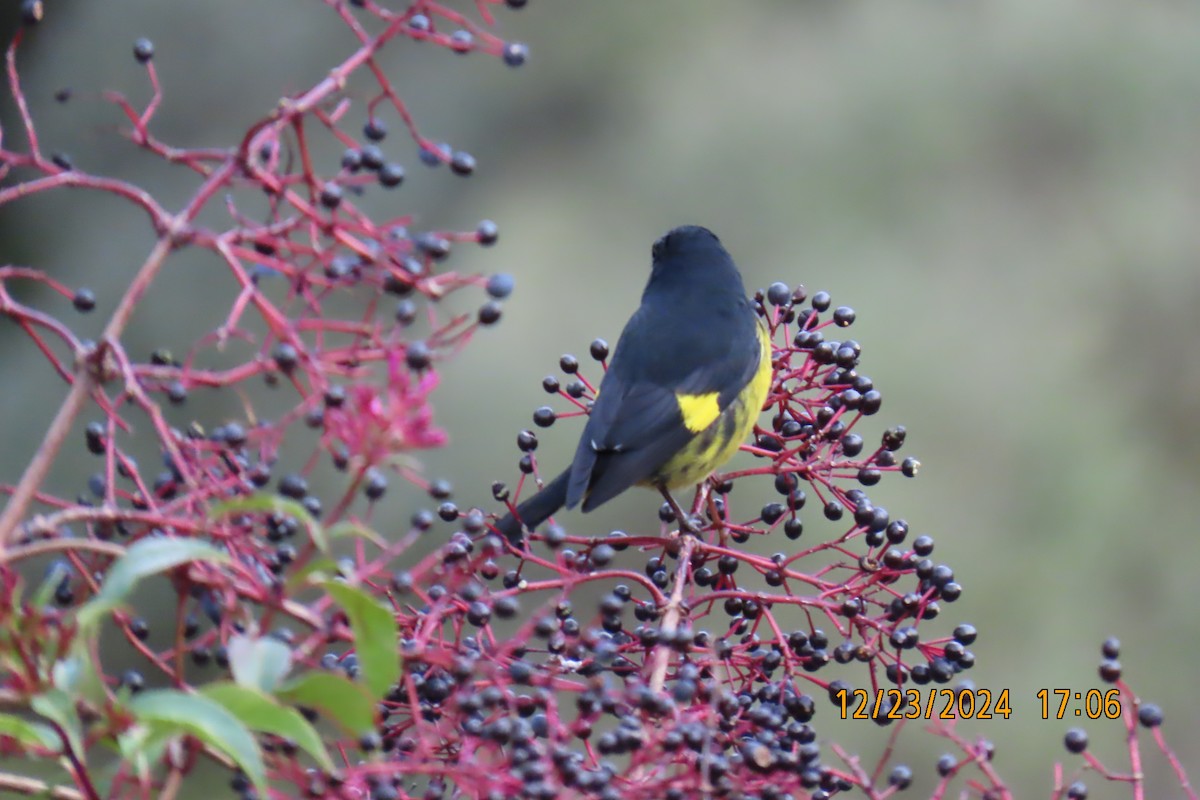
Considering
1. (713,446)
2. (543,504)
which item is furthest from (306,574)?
(713,446)

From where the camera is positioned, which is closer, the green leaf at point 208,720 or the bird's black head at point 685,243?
the green leaf at point 208,720

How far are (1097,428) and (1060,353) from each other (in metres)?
0.24

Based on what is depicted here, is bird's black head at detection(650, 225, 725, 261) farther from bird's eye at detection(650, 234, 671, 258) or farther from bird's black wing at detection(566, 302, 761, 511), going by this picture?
bird's black wing at detection(566, 302, 761, 511)

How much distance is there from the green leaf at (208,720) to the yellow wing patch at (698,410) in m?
1.35

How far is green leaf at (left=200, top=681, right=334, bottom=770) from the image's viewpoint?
71 cm

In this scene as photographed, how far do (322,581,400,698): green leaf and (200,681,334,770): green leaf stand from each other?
0.05m

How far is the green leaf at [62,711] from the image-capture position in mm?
693

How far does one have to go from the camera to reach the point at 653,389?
2.03m

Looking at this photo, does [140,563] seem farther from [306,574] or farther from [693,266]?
[693,266]

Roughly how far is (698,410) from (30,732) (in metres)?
1.38

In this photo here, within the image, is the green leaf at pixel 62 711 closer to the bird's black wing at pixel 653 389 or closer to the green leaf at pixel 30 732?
the green leaf at pixel 30 732
